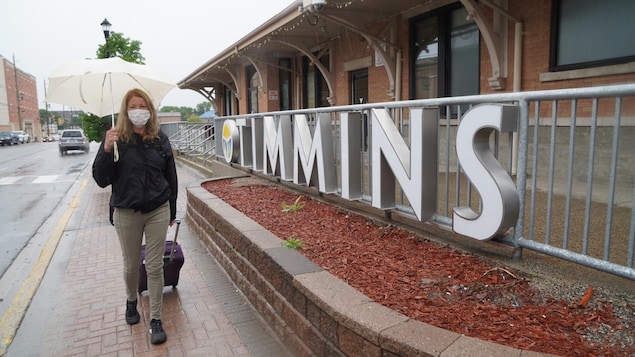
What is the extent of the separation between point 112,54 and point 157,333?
1783 centimetres

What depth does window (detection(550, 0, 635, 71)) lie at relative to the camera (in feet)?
18.7

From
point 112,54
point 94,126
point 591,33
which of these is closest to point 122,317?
point 591,33

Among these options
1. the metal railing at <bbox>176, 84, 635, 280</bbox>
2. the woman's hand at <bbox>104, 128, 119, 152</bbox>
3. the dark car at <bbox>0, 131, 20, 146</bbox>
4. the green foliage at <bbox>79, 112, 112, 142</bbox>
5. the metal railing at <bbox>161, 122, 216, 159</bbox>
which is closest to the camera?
the metal railing at <bbox>176, 84, 635, 280</bbox>

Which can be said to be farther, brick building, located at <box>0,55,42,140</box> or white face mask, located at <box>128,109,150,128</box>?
brick building, located at <box>0,55,42,140</box>

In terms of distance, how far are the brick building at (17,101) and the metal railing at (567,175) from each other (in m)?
82.2

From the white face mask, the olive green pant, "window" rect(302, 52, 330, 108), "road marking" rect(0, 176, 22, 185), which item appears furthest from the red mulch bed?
"road marking" rect(0, 176, 22, 185)

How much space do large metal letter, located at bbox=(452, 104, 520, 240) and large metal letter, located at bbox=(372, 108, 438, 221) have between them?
413mm

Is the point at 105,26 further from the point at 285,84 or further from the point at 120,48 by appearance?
the point at 285,84

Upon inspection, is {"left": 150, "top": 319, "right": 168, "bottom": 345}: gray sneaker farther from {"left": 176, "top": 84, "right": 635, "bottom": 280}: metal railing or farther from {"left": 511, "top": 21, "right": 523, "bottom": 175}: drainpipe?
{"left": 511, "top": 21, "right": 523, "bottom": 175}: drainpipe

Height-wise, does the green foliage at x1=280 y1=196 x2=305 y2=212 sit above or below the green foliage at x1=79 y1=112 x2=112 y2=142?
below

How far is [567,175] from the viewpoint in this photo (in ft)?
12.5

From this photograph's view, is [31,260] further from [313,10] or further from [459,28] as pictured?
[459,28]

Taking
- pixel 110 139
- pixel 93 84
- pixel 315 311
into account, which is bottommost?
pixel 315 311

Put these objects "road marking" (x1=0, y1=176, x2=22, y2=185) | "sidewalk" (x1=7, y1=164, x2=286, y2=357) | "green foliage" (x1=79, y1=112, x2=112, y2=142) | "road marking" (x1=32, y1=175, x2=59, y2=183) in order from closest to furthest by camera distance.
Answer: "sidewalk" (x1=7, y1=164, x2=286, y2=357), "road marking" (x1=0, y1=176, x2=22, y2=185), "road marking" (x1=32, y1=175, x2=59, y2=183), "green foliage" (x1=79, y1=112, x2=112, y2=142)
